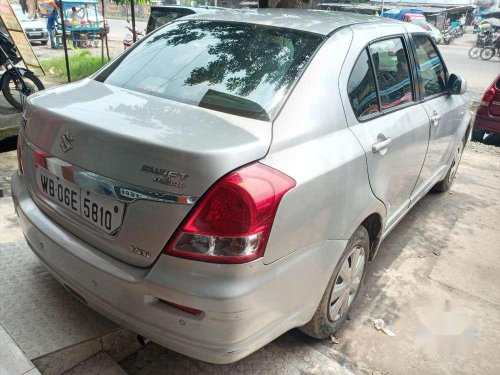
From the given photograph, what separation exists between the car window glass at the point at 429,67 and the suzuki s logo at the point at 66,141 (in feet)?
8.22

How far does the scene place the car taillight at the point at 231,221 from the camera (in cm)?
157

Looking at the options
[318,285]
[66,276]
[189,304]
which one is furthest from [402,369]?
[66,276]

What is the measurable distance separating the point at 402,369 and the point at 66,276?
1804mm

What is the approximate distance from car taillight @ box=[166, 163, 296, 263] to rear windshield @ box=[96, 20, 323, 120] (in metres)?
0.42

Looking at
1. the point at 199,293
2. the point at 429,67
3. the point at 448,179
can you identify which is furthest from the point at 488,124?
the point at 199,293

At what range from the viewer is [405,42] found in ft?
9.91

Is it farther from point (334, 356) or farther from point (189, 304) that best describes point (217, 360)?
point (334, 356)

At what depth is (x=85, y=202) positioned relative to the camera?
1.81m

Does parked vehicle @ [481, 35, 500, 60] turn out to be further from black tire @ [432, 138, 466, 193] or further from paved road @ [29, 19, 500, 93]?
black tire @ [432, 138, 466, 193]

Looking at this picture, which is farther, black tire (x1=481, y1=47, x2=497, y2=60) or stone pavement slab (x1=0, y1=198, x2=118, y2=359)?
black tire (x1=481, y1=47, x2=497, y2=60)

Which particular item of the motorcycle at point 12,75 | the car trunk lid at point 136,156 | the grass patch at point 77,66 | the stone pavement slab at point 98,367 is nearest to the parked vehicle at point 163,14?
the grass patch at point 77,66

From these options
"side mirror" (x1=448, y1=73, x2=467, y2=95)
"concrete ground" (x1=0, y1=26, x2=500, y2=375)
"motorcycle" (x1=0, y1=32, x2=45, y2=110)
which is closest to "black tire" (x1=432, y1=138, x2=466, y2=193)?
"concrete ground" (x1=0, y1=26, x2=500, y2=375)

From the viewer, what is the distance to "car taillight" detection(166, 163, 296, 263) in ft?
5.14

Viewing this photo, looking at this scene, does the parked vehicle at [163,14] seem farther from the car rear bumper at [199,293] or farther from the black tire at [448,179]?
the car rear bumper at [199,293]
